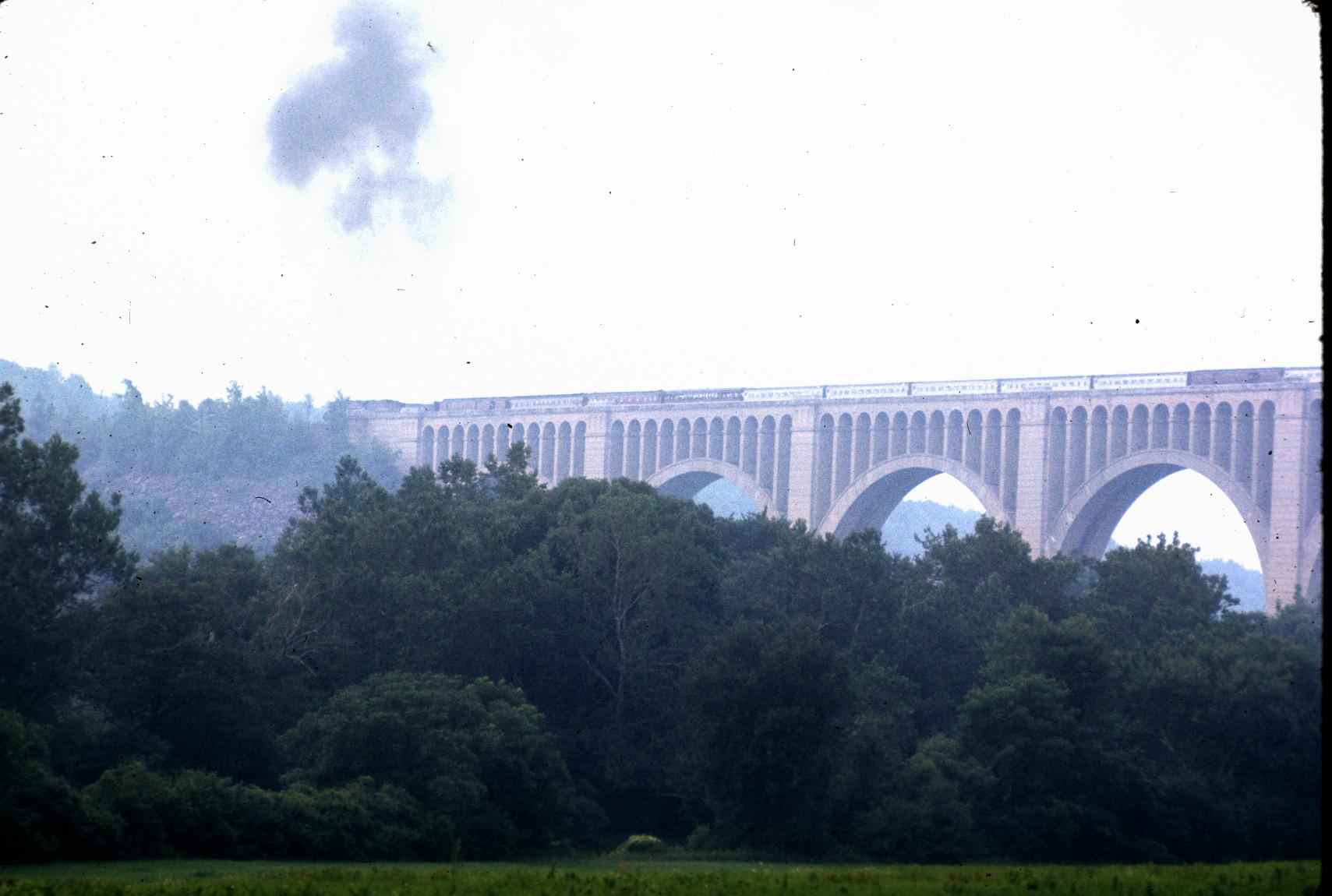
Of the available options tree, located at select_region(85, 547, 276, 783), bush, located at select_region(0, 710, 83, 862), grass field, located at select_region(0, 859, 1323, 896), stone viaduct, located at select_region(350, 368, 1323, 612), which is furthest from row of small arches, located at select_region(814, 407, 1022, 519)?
bush, located at select_region(0, 710, 83, 862)

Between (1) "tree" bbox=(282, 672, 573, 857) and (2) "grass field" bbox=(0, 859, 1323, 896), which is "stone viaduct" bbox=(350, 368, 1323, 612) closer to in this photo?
(1) "tree" bbox=(282, 672, 573, 857)

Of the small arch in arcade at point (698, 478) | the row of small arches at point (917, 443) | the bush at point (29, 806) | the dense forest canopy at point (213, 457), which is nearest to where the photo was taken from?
the bush at point (29, 806)

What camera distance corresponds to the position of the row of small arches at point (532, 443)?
92.1m

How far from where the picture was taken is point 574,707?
1738 inches

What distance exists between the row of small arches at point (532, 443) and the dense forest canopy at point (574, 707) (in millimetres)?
40411

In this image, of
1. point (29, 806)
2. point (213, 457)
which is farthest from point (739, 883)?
point (213, 457)

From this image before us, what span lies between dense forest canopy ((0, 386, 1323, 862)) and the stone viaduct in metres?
11.4

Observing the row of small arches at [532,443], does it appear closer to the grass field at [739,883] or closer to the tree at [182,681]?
the tree at [182,681]

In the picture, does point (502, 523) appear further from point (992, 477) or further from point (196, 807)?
point (992, 477)

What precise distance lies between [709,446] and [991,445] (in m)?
18.9

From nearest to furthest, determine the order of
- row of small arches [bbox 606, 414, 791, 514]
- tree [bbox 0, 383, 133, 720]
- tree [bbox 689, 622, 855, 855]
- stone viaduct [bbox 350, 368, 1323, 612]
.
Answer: tree [bbox 0, 383, 133, 720]
tree [bbox 689, 622, 855, 855]
stone viaduct [bbox 350, 368, 1323, 612]
row of small arches [bbox 606, 414, 791, 514]

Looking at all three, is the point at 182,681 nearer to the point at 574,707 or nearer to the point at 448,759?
the point at 448,759

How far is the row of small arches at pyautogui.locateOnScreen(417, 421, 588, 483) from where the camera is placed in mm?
92062

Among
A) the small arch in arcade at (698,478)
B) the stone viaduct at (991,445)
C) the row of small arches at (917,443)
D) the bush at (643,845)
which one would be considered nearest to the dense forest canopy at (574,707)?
the bush at (643,845)
